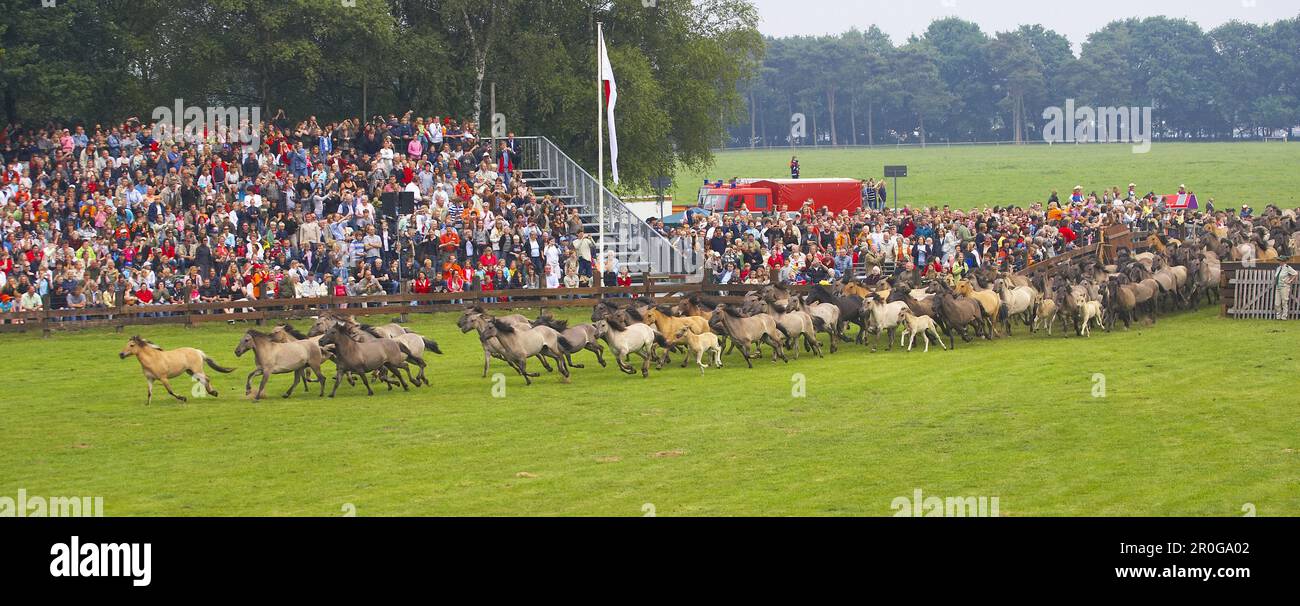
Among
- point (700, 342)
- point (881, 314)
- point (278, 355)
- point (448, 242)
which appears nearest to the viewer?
point (278, 355)

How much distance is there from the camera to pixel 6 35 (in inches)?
1794

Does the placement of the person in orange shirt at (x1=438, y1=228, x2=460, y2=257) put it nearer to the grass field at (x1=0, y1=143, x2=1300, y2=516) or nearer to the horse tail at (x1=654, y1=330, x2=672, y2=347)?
the grass field at (x1=0, y1=143, x2=1300, y2=516)

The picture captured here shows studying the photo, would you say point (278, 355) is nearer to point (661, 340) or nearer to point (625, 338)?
point (625, 338)

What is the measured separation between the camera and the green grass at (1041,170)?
294 ft

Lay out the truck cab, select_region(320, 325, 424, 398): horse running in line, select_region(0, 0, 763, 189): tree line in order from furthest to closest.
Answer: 1. the truck cab
2. select_region(0, 0, 763, 189): tree line
3. select_region(320, 325, 424, 398): horse running in line

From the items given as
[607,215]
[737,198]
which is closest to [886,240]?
[607,215]

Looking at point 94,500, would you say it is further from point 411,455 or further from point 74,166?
point 74,166

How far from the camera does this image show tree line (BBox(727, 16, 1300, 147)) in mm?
160250

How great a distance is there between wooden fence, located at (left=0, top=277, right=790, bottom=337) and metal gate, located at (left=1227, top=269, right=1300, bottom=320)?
410 inches

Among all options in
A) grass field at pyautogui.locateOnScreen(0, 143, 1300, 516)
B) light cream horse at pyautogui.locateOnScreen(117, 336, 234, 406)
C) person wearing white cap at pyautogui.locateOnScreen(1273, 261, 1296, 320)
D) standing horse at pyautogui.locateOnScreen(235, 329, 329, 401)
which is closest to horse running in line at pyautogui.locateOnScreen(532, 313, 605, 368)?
grass field at pyautogui.locateOnScreen(0, 143, 1300, 516)

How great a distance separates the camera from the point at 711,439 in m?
21.0

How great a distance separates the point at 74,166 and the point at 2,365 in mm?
10895

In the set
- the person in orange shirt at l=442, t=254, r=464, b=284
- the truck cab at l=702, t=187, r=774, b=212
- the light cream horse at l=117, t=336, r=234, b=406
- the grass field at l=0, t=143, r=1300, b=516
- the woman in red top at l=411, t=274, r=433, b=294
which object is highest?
the truck cab at l=702, t=187, r=774, b=212

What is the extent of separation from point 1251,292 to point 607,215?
62.0 ft
